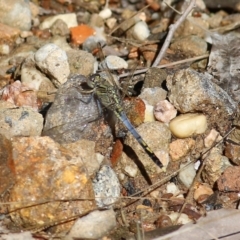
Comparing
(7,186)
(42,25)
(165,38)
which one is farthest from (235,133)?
(42,25)

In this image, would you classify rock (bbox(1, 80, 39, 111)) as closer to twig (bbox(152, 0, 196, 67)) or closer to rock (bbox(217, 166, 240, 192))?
twig (bbox(152, 0, 196, 67))

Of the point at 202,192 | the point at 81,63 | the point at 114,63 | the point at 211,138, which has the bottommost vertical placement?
the point at 202,192

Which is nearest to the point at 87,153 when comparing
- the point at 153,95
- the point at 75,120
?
the point at 75,120

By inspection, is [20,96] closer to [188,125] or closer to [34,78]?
[34,78]

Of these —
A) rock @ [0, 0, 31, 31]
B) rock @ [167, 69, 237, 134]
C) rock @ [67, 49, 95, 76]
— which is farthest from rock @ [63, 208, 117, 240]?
rock @ [0, 0, 31, 31]

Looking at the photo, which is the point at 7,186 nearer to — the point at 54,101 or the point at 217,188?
the point at 54,101

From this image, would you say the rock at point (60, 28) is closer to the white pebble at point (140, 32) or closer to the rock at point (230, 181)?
the white pebble at point (140, 32)
